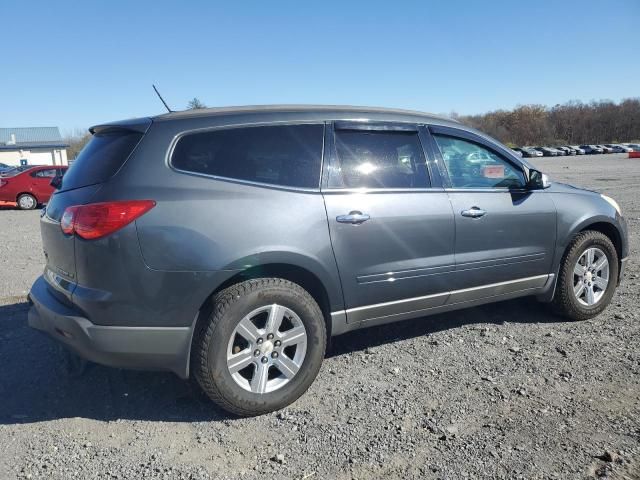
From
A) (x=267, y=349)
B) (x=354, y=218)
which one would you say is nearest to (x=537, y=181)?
(x=354, y=218)

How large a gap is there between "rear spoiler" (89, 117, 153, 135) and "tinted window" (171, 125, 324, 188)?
0.25 m

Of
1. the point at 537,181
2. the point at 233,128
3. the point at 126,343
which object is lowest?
the point at 126,343

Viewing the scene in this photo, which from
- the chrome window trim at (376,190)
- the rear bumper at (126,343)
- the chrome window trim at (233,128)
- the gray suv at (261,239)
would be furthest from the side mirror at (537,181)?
the rear bumper at (126,343)

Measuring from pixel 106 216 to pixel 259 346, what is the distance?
117cm

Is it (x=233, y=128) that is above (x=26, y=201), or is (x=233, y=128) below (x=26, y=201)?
above

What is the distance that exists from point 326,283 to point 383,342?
1232mm

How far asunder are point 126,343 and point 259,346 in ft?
2.51

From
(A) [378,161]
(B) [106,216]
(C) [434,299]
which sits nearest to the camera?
(B) [106,216]

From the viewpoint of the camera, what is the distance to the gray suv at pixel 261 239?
9.82 ft

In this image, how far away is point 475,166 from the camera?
4.39 meters

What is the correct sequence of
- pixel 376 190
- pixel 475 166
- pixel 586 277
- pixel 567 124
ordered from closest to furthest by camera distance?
pixel 376 190, pixel 475 166, pixel 586 277, pixel 567 124

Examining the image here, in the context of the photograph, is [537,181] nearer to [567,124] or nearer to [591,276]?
[591,276]

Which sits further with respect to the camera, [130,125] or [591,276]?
[591,276]

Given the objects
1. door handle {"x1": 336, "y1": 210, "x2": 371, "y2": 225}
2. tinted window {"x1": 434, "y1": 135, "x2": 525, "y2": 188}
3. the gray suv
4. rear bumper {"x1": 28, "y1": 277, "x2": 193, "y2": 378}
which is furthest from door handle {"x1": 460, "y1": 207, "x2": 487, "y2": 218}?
rear bumper {"x1": 28, "y1": 277, "x2": 193, "y2": 378}
